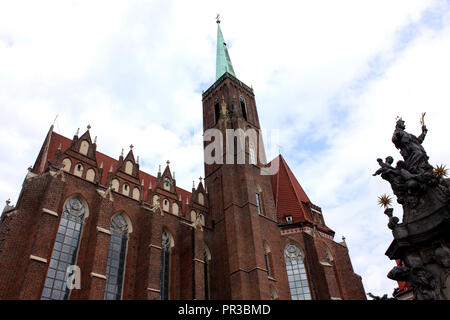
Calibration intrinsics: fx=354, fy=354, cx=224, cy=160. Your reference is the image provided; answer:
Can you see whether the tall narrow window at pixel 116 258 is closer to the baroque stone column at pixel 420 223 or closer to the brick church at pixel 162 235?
the brick church at pixel 162 235

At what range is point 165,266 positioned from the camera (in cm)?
2005

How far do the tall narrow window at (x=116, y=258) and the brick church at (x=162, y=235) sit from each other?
2.1 inches

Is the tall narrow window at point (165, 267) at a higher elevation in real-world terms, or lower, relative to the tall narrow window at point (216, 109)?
lower

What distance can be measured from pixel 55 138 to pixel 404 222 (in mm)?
20377

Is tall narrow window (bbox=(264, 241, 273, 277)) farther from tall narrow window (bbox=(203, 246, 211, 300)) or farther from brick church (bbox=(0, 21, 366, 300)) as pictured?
tall narrow window (bbox=(203, 246, 211, 300))

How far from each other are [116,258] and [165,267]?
2.96 meters

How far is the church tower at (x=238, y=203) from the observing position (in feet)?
66.3

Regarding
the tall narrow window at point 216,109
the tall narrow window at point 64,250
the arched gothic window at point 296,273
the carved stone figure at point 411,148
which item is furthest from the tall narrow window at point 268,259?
the carved stone figure at point 411,148

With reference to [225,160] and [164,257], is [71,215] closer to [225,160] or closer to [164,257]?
[164,257]

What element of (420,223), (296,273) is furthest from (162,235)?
(420,223)

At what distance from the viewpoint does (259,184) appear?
82.8ft

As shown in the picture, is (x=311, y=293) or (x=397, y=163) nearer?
(x=397, y=163)
